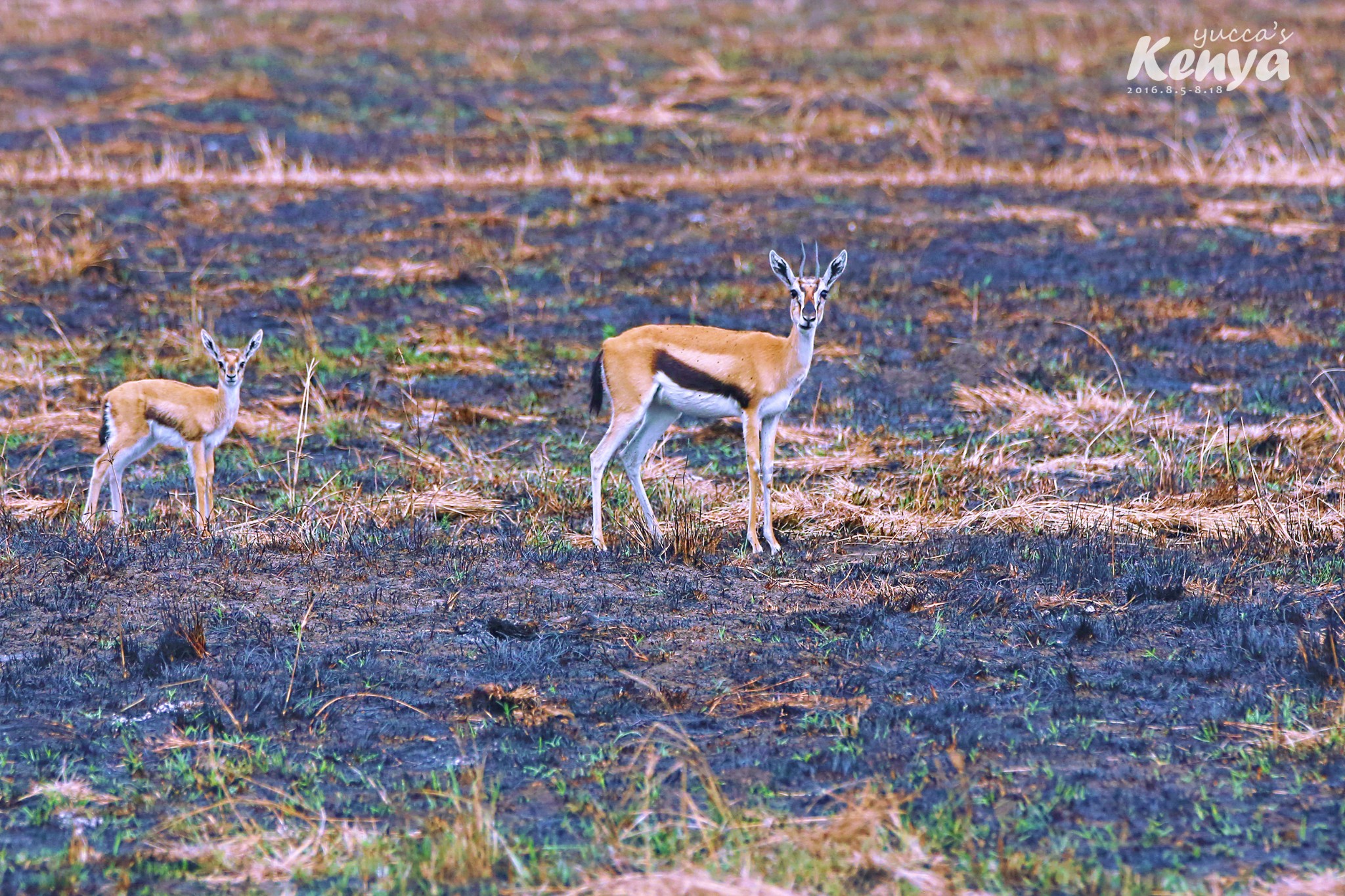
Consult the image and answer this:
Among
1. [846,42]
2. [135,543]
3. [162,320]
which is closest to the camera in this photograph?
[135,543]

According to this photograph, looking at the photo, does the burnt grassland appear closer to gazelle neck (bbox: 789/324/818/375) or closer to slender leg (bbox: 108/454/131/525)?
slender leg (bbox: 108/454/131/525)

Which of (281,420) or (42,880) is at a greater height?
(42,880)

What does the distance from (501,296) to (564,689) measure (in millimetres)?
10004

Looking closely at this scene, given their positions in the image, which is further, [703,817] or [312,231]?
[312,231]

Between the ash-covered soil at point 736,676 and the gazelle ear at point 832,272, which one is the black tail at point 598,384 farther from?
the gazelle ear at point 832,272

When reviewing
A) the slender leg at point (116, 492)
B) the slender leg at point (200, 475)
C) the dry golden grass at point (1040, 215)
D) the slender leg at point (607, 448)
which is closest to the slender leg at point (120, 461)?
the slender leg at point (116, 492)

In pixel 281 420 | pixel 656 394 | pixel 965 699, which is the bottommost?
pixel 281 420

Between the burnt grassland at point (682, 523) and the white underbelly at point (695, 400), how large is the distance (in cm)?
79

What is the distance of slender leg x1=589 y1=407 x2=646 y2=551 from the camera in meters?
9.20

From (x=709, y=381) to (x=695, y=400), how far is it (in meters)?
0.15

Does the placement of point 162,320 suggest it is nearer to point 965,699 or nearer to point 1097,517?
point 1097,517

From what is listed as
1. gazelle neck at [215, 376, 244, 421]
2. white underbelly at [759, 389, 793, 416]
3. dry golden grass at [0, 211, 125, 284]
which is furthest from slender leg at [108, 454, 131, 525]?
dry golden grass at [0, 211, 125, 284]

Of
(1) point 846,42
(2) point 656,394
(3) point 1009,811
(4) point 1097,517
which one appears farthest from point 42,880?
(1) point 846,42

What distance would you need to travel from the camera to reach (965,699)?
6902mm
